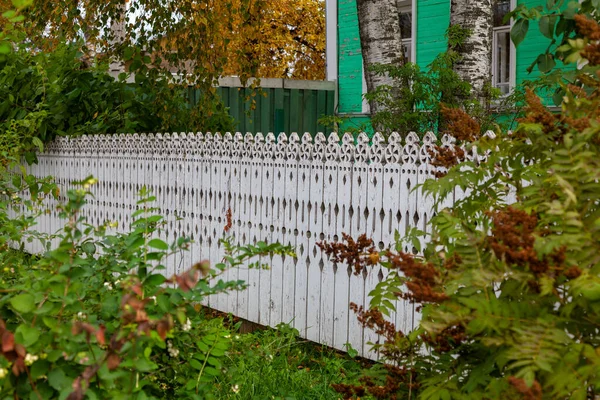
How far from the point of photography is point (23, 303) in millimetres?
2084

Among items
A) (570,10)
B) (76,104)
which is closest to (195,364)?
(570,10)

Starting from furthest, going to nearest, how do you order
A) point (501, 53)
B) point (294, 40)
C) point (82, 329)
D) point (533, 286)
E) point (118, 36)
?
point (294, 40) → point (118, 36) → point (501, 53) → point (82, 329) → point (533, 286)

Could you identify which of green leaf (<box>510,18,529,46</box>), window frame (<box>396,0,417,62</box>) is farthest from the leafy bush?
window frame (<box>396,0,417,62</box>)

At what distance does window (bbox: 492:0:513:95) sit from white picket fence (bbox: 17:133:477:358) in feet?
19.5

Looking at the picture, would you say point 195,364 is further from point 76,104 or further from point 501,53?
point 501,53

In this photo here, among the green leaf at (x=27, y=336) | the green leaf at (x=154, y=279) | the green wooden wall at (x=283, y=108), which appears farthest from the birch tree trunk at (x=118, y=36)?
the green leaf at (x=27, y=336)

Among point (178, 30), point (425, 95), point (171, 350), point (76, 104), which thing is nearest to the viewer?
point (171, 350)

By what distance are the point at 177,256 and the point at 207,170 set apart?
1000 mm

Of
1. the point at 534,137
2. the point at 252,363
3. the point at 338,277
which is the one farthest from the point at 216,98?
the point at 534,137

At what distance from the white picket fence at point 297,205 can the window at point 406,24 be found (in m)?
6.32

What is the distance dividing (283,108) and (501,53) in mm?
3663

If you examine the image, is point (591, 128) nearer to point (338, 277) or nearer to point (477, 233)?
point (477, 233)

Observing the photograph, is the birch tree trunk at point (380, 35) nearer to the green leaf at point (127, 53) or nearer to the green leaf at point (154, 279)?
the green leaf at point (127, 53)

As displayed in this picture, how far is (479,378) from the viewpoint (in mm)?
2021
